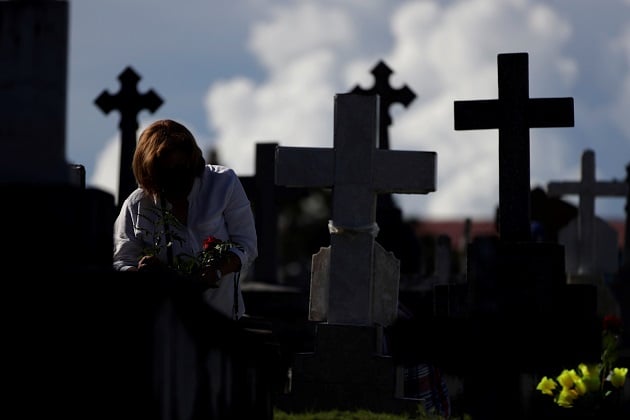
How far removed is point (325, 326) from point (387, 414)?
88 cm

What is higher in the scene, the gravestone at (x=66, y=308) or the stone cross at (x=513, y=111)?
the stone cross at (x=513, y=111)

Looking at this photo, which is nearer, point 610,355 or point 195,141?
point 195,141

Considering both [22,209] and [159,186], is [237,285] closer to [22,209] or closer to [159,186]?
[159,186]

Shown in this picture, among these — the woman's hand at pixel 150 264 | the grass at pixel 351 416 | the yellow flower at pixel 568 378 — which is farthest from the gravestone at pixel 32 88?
the grass at pixel 351 416

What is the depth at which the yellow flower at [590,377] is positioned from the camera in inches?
249

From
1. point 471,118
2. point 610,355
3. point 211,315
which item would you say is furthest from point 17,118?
point 471,118

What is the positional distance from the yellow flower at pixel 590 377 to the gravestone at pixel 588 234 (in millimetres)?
11452

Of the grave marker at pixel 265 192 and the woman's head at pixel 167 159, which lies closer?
the woman's head at pixel 167 159

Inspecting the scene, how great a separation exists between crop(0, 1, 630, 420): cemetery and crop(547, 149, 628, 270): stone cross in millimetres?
7427

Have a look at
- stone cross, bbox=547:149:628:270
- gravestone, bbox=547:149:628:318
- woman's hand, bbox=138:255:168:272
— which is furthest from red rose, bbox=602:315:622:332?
stone cross, bbox=547:149:628:270

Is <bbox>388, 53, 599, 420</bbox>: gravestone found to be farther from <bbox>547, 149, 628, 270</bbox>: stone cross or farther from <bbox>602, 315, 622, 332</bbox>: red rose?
<bbox>547, 149, 628, 270</bbox>: stone cross

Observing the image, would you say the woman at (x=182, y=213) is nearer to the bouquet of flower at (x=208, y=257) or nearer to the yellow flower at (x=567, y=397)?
the bouquet of flower at (x=208, y=257)

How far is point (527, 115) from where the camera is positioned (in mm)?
8156

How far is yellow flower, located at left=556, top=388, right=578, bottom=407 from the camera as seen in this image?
6.35 m
